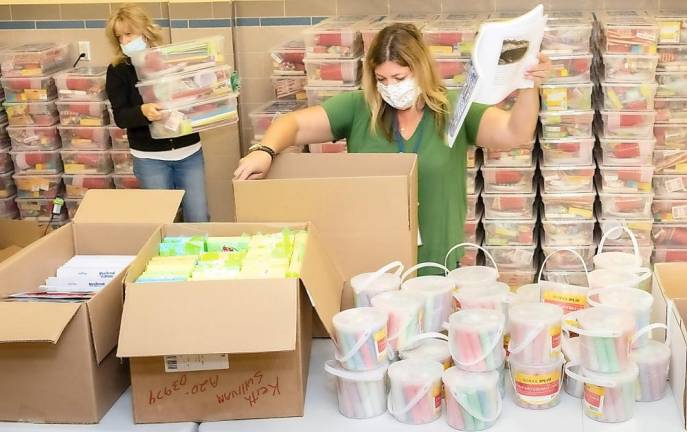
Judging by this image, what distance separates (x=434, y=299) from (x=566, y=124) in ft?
8.66

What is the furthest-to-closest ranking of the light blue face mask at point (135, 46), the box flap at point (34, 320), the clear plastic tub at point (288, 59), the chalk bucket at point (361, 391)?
the clear plastic tub at point (288, 59) < the light blue face mask at point (135, 46) < the chalk bucket at point (361, 391) < the box flap at point (34, 320)

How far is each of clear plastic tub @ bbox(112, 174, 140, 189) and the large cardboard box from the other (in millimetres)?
3085

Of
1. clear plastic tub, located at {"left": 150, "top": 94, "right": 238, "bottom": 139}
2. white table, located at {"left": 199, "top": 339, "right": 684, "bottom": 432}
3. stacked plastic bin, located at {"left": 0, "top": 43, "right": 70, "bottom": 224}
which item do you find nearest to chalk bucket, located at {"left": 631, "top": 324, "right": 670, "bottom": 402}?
white table, located at {"left": 199, "top": 339, "right": 684, "bottom": 432}

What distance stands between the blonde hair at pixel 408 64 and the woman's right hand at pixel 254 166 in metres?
0.40

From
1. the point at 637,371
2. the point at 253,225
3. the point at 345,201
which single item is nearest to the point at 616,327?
the point at 637,371

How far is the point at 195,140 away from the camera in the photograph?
16.0 feet

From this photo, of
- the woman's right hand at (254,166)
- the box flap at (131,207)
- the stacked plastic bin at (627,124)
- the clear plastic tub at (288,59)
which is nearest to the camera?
the box flap at (131,207)

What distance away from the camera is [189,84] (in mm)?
4406

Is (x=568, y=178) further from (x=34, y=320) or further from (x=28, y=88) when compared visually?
(x=34, y=320)

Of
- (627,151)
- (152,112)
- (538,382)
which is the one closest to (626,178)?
(627,151)

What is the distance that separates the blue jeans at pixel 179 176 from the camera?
482 cm

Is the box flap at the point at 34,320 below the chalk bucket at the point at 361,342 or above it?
above

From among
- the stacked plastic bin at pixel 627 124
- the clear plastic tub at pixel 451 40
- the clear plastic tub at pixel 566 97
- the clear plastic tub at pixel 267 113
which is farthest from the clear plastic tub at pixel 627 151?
the clear plastic tub at pixel 267 113

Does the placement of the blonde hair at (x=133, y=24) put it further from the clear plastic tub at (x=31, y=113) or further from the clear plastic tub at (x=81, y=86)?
the clear plastic tub at (x=31, y=113)
